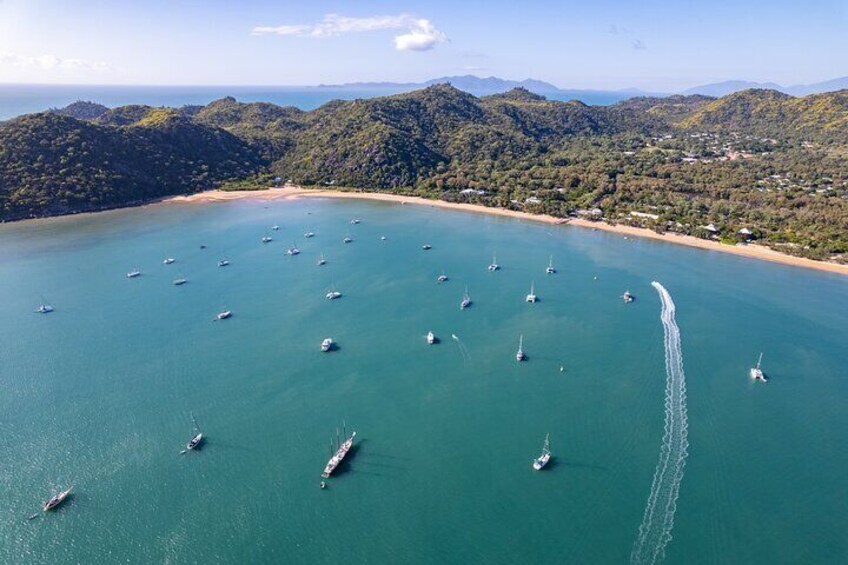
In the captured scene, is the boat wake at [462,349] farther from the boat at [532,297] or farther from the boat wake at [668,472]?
the boat wake at [668,472]

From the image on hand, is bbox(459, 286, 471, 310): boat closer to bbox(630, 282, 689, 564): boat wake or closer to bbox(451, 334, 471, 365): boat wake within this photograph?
bbox(451, 334, 471, 365): boat wake

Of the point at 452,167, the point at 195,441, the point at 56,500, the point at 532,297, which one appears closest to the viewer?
the point at 56,500

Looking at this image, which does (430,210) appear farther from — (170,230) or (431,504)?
(431,504)

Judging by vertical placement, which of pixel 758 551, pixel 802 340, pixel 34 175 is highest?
pixel 34 175

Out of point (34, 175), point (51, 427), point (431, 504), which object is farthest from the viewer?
point (34, 175)

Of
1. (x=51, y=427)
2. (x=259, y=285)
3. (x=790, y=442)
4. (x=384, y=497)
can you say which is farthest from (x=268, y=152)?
(x=790, y=442)

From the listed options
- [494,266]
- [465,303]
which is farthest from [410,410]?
[494,266]

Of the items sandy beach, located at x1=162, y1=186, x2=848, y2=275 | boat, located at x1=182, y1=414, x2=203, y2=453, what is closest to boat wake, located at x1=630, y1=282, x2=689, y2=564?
boat, located at x1=182, y1=414, x2=203, y2=453

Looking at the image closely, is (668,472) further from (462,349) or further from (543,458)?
(462,349)
